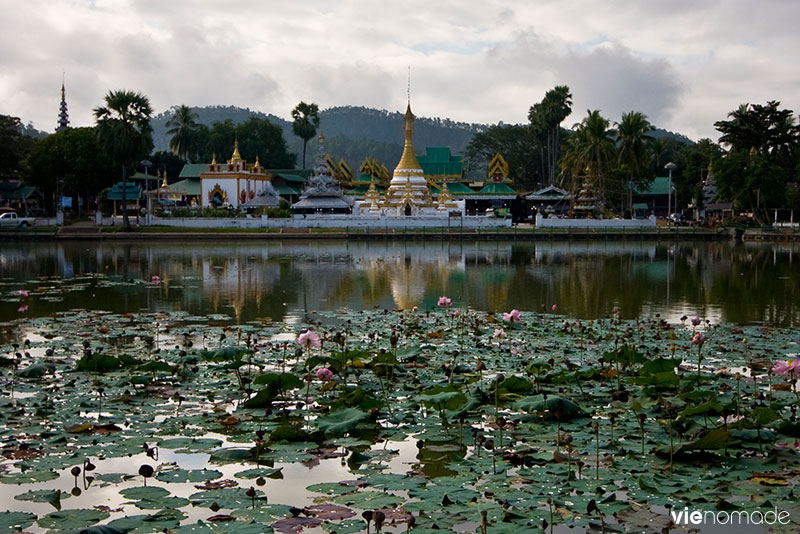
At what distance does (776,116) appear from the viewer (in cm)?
5791

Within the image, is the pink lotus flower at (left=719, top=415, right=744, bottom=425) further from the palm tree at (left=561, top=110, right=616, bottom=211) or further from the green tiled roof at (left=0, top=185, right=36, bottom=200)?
the green tiled roof at (left=0, top=185, right=36, bottom=200)

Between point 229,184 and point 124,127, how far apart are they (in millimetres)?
16550

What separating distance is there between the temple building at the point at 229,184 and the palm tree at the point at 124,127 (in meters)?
14.5

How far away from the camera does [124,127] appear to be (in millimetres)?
54188

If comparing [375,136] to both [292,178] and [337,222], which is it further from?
[337,222]

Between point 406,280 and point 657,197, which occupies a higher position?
point 657,197

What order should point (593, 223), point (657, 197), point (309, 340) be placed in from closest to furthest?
1. point (309, 340)
2. point (593, 223)
3. point (657, 197)

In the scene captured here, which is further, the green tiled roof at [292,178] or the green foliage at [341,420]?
the green tiled roof at [292,178]

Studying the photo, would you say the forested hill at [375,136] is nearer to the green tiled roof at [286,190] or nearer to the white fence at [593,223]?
the green tiled roof at [286,190]

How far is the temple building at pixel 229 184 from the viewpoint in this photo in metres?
70.1

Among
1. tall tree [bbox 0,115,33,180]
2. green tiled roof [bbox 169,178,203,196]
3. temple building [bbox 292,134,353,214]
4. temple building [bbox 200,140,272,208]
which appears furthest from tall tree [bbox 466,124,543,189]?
tall tree [bbox 0,115,33,180]

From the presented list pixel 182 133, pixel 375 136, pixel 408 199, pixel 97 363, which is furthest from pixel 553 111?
pixel 375 136

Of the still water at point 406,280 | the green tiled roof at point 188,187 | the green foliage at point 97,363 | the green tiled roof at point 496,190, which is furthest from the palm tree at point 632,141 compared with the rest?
the green foliage at point 97,363

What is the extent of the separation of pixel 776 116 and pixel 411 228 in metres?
25.7
